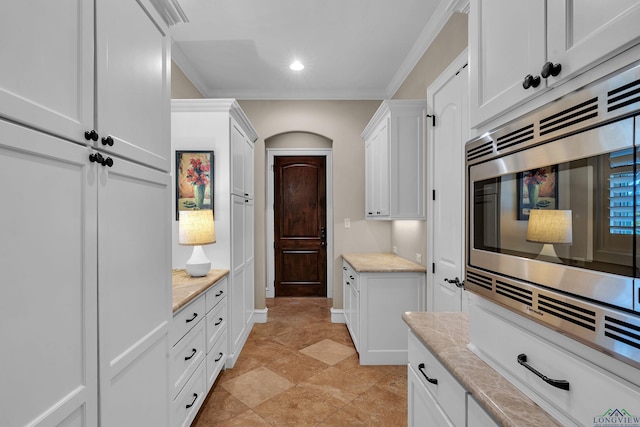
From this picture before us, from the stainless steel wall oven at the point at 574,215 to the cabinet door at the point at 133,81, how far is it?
1.17 meters

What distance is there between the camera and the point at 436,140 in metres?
2.62

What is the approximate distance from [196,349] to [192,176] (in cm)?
142

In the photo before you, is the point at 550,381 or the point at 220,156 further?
the point at 220,156

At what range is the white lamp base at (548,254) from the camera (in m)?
0.70

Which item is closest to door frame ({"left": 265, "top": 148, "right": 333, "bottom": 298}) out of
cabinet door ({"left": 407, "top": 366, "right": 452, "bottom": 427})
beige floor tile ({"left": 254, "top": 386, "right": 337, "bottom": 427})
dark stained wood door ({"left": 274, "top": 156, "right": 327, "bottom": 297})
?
dark stained wood door ({"left": 274, "top": 156, "right": 327, "bottom": 297})

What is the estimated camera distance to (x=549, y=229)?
0.72m

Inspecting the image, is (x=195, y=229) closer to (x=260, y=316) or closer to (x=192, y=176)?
(x=192, y=176)

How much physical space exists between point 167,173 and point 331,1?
6.23 feet

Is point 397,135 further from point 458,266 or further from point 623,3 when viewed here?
point 623,3

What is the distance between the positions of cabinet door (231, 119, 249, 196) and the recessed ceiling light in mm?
915

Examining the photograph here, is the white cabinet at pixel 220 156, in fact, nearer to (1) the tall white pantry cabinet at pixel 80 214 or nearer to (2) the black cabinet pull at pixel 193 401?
(2) the black cabinet pull at pixel 193 401

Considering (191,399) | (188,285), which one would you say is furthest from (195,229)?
(191,399)

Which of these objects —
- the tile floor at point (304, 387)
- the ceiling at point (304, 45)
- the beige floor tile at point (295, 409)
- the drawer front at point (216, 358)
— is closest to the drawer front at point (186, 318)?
the drawer front at point (216, 358)

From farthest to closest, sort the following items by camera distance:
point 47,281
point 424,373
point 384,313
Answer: point 384,313 → point 424,373 → point 47,281
